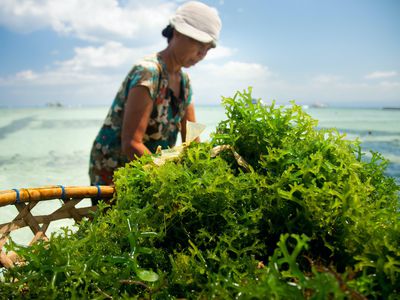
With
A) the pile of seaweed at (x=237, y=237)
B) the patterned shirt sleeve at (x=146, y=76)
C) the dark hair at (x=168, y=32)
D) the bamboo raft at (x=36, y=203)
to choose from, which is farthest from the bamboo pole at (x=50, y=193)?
the dark hair at (x=168, y=32)

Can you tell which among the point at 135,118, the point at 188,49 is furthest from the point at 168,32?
the point at 135,118

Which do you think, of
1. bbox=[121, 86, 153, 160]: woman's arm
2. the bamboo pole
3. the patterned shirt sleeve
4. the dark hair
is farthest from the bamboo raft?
the dark hair

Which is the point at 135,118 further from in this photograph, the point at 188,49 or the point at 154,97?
the point at 188,49

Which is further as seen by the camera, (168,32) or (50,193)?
(168,32)

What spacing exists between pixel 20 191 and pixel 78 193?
0.96ft

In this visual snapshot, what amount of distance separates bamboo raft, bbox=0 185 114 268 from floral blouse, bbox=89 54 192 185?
104 centimetres

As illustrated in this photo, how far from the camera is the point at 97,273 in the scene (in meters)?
1.06

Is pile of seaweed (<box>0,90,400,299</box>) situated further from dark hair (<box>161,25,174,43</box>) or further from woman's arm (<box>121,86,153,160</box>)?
dark hair (<box>161,25,174,43</box>)

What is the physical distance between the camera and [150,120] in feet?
9.36

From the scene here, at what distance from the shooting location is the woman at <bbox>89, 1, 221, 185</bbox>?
8.33ft

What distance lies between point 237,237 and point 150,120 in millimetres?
1877

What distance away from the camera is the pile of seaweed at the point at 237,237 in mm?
925

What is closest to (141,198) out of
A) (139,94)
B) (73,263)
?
(73,263)

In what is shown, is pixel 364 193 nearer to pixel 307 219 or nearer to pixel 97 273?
pixel 307 219
